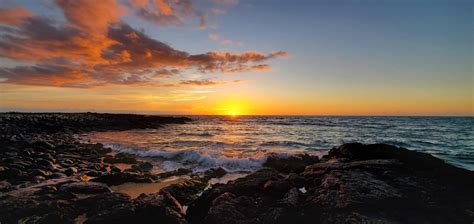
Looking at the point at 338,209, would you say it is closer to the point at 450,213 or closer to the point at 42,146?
the point at 450,213

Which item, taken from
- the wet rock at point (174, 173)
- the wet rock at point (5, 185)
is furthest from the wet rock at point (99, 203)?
the wet rock at point (174, 173)

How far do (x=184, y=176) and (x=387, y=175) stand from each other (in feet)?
21.5

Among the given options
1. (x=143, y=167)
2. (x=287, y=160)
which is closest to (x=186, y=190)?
(x=143, y=167)

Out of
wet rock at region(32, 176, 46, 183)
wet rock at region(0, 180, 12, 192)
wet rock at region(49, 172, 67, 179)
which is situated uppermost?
wet rock at region(0, 180, 12, 192)

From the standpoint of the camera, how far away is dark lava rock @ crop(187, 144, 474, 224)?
505 cm

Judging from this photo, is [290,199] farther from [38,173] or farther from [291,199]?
[38,173]

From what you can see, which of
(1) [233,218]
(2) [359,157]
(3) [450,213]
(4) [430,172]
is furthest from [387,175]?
(1) [233,218]

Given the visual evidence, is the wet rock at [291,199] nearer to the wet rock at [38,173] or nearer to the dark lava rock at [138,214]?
the dark lava rock at [138,214]

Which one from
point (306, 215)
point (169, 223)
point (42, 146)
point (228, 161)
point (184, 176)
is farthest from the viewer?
point (42, 146)

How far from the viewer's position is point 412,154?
7918 millimetres

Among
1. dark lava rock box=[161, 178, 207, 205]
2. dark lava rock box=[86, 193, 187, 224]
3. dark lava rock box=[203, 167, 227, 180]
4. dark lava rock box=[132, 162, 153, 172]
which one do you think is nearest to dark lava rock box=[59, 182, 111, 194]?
dark lava rock box=[161, 178, 207, 205]

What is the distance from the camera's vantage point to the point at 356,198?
209 inches

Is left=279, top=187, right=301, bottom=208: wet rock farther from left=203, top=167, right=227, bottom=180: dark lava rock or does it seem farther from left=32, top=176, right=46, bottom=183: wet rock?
left=32, top=176, right=46, bottom=183: wet rock

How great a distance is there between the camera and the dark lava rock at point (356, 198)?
5.05m
